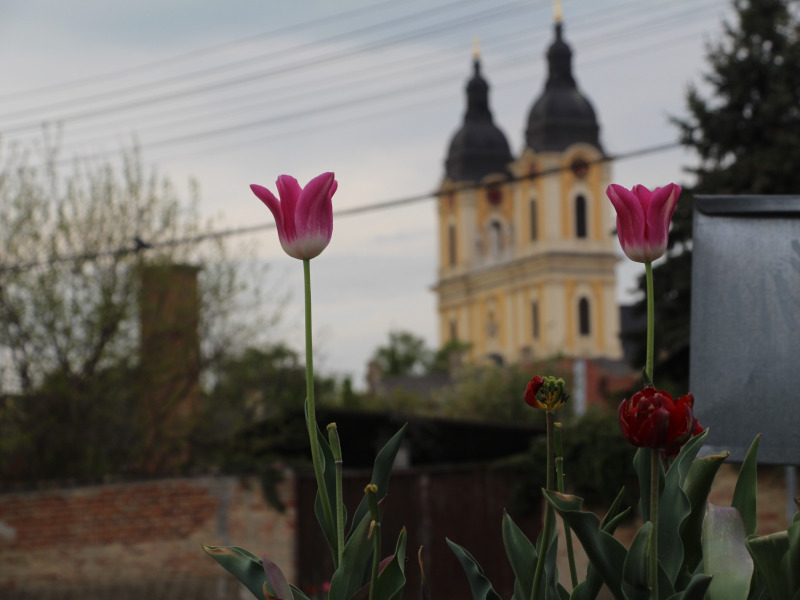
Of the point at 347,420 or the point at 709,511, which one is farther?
the point at 347,420

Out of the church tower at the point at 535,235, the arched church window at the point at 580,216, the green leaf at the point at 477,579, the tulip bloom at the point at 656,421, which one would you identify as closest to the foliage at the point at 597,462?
the green leaf at the point at 477,579

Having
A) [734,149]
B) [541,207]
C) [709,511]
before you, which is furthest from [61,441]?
[541,207]

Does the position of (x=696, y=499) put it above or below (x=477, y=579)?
above

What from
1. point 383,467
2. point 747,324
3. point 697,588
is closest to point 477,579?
point 383,467

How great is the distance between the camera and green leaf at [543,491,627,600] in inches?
73.0

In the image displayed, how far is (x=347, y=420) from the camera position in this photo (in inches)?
671

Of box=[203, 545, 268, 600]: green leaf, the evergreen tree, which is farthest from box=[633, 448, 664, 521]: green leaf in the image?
the evergreen tree

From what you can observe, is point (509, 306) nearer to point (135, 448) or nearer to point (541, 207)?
point (541, 207)

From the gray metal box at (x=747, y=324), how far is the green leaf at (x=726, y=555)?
0.72 metres

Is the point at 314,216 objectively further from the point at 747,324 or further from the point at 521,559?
the point at 747,324

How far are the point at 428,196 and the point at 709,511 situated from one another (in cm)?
1288

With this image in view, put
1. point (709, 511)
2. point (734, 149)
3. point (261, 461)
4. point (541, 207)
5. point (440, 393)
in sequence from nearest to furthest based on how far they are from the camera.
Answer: point (709, 511) < point (261, 461) < point (734, 149) < point (440, 393) < point (541, 207)

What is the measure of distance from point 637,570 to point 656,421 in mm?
233

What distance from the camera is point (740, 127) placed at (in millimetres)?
19062
